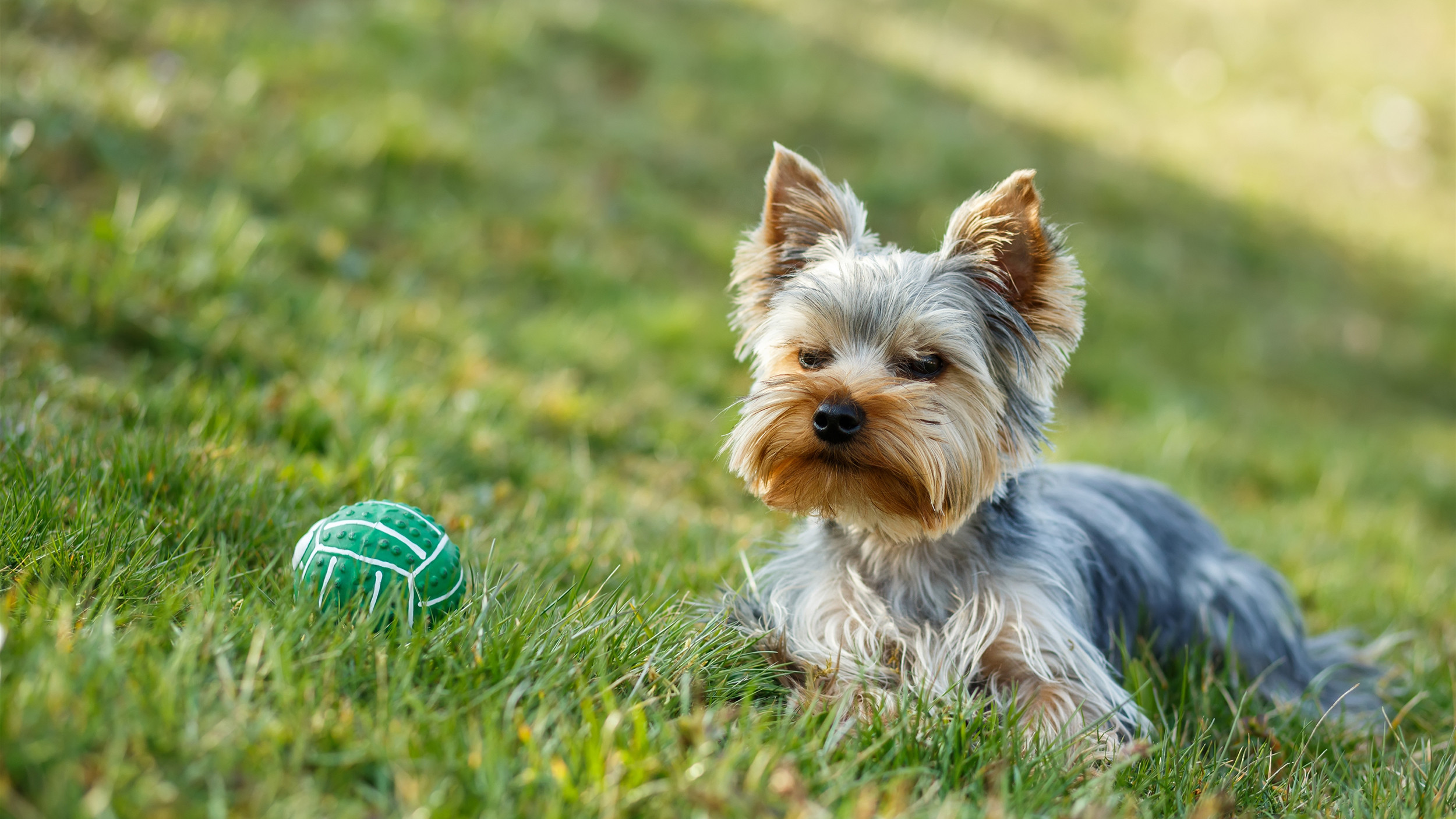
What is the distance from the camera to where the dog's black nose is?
3396mm

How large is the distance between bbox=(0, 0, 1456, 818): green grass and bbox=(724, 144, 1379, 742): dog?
347mm

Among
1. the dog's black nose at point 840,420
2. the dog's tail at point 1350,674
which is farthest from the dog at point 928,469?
the dog's tail at point 1350,674

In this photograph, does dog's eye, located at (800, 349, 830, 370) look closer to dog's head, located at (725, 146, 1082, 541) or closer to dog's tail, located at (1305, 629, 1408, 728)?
dog's head, located at (725, 146, 1082, 541)

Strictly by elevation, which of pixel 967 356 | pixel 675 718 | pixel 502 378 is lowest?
pixel 502 378

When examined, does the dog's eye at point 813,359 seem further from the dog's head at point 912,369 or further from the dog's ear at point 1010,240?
the dog's ear at point 1010,240

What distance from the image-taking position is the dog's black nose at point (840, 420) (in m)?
3.40

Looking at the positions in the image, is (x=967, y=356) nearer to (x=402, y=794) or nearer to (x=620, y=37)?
(x=402, y=794)

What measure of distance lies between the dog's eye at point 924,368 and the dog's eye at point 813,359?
277 millimetres

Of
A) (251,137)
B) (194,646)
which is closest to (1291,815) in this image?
(194,646)

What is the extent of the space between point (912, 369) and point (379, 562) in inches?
72.0

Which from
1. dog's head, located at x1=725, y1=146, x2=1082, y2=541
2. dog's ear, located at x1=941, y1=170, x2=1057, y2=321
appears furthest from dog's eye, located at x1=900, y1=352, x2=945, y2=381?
dog's ear, located at x1=941, y1=170, x2=1057, y2=321

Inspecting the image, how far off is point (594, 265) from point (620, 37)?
4.17 metres

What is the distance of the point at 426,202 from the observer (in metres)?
8.29

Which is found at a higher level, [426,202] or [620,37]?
[620,37]
